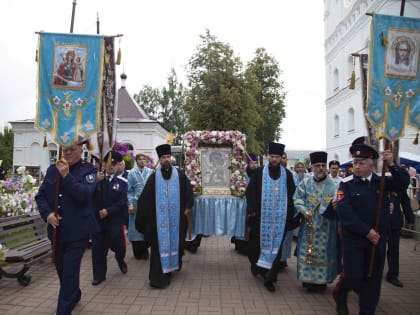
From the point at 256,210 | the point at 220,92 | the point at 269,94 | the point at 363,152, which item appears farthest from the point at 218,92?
the point at 363,152

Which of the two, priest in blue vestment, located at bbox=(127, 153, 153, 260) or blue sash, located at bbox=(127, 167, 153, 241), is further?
blue sash, located at bbox=(127, 167, 153, 241)

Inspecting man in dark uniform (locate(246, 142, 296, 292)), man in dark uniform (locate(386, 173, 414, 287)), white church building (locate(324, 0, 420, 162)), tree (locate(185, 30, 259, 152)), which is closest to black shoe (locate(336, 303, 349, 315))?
man in dark uniform (locate(246, 142, 296, 292))

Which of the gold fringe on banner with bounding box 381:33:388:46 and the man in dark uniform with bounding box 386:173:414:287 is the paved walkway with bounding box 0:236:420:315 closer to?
the man in dark uniform with bounding box 386:173:414:287

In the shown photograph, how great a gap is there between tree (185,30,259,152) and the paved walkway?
1313cm

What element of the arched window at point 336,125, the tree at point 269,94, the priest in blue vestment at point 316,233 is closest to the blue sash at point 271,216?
the priest in blue vestment at point 316,233

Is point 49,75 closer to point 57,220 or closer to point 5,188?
point 57,220

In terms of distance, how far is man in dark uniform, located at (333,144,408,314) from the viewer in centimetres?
404

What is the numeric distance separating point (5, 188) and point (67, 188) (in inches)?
189

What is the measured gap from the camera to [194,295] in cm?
518

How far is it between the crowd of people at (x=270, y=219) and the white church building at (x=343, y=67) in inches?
587

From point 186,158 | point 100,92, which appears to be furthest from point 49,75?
point 186,158

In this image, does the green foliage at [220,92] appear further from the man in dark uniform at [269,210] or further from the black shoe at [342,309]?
the black shoe at [342,309]

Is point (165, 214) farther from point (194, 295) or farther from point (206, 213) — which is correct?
point (206, 213)

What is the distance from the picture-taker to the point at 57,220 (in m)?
3.93
